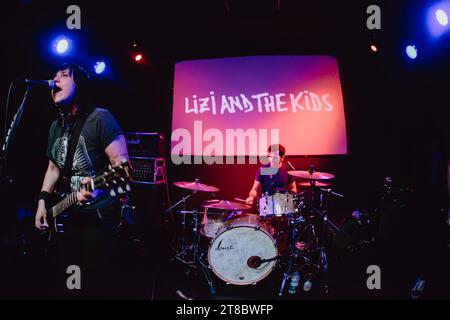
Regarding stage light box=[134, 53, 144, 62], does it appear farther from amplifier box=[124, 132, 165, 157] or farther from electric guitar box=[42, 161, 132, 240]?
electric guitar box=[42, 161, 132, 240]

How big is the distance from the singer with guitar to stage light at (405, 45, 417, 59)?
380 centimetres

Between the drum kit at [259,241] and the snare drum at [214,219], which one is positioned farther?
the snare drum at [214,219]

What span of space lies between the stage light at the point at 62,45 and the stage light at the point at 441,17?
169 inches

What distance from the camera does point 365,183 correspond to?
17.5ft

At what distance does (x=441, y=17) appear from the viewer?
3.62m

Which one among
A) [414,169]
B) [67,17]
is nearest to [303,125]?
[414,169]

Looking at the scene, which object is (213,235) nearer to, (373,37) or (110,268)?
(110,268)

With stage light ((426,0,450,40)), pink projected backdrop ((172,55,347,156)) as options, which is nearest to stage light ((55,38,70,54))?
pink projected backdrop ((172,55,347,156))

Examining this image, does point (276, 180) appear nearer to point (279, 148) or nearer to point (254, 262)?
point (279, 148)

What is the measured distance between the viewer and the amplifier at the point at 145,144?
14.4 ft

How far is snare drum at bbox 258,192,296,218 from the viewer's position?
3942mm

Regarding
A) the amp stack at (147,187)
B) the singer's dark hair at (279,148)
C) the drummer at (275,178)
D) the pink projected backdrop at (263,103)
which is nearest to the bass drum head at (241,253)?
the drummer at (275,178)

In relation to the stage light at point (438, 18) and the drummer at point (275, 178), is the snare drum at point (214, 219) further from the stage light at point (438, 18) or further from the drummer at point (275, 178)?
the stage light at point (438, 18)

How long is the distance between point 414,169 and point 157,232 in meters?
3.97
